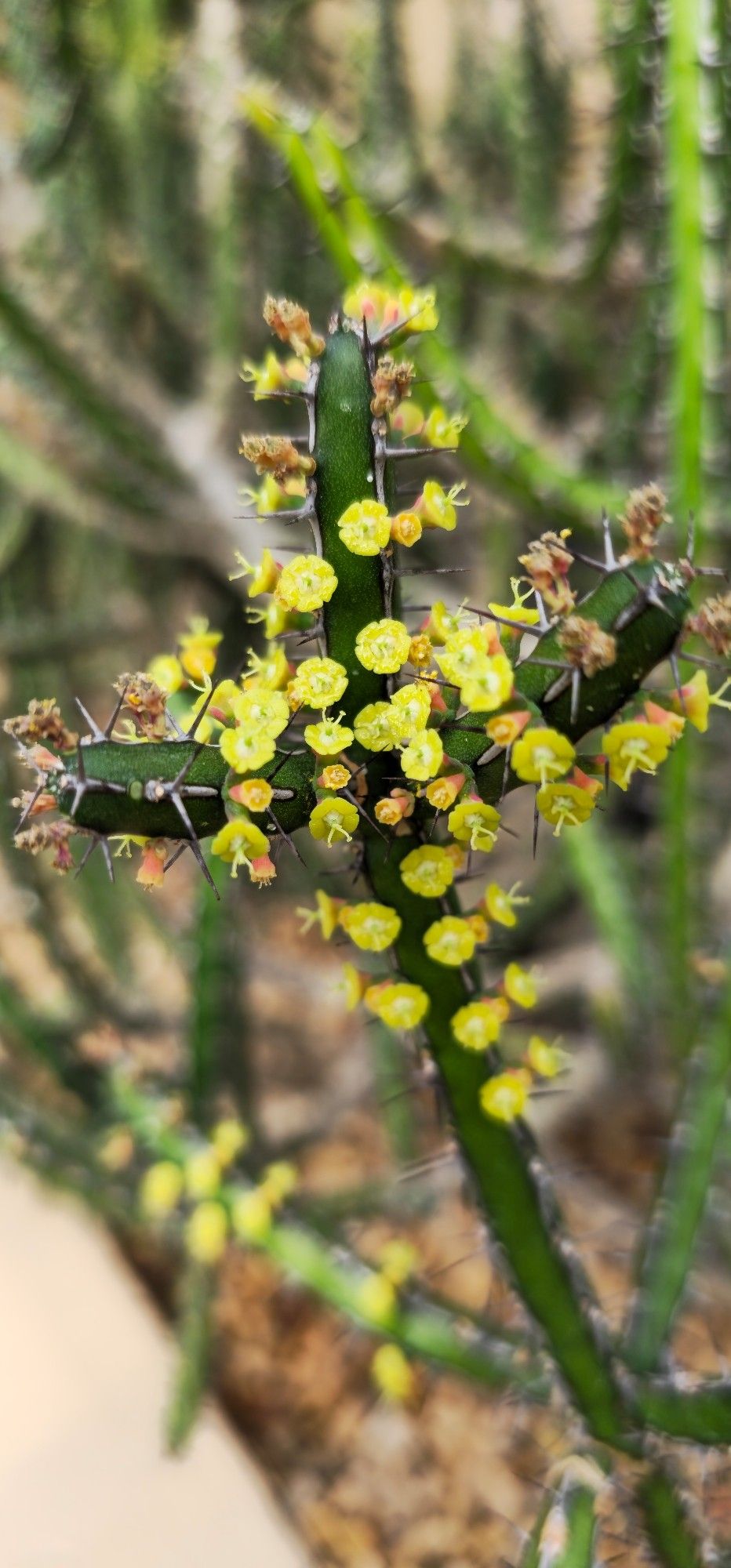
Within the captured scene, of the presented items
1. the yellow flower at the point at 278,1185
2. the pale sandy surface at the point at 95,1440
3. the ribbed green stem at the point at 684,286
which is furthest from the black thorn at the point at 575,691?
the pale sandy surface at the point at 95,1440

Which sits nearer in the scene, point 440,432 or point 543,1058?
point 440,432

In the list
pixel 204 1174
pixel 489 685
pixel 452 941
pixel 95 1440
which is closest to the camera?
pixel 489 685

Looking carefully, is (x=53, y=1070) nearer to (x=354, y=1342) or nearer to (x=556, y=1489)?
(x=354, y=1342)

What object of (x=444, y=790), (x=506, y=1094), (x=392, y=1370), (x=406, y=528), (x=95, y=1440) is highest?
(x=406, y=528)

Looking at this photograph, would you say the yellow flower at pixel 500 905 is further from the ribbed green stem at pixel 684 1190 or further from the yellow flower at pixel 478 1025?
the ribbed green stem at pixel 684 1190

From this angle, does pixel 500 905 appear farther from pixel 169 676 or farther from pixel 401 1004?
pixel 169 676

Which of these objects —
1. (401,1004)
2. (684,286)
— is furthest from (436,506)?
(684,286)
